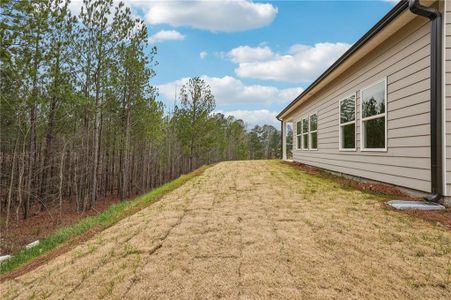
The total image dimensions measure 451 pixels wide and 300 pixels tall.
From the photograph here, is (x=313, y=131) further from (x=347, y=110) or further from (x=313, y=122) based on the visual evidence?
(x=347, y=110)

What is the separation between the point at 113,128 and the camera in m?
16.5

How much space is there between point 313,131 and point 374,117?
17.5 ft

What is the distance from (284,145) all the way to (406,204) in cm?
1499

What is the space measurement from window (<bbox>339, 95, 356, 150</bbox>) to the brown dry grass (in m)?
3.57

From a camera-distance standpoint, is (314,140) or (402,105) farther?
(314,140)

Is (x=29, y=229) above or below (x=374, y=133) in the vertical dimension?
below

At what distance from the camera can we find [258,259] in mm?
2508

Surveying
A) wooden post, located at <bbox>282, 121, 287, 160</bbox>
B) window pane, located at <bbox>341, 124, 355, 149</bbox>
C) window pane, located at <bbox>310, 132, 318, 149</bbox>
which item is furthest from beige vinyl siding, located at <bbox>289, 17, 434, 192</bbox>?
wooden post, located at <bbox>282, 121, 287, 160</bbox>

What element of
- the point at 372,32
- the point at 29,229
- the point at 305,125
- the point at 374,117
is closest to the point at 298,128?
the point at 305,125

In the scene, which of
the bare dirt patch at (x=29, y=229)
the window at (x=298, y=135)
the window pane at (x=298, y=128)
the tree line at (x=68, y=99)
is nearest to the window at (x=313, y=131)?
the window at (x=298, y=135)

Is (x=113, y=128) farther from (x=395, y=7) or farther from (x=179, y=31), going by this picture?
(x=395, y=7)

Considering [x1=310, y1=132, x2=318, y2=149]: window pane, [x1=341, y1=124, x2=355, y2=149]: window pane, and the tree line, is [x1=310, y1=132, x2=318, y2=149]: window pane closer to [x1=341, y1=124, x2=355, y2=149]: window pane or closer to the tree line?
[x1=341, y1=124, x2=355, y2=149]: window pane

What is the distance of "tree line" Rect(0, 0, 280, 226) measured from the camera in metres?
7.91

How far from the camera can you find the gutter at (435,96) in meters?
3.95
